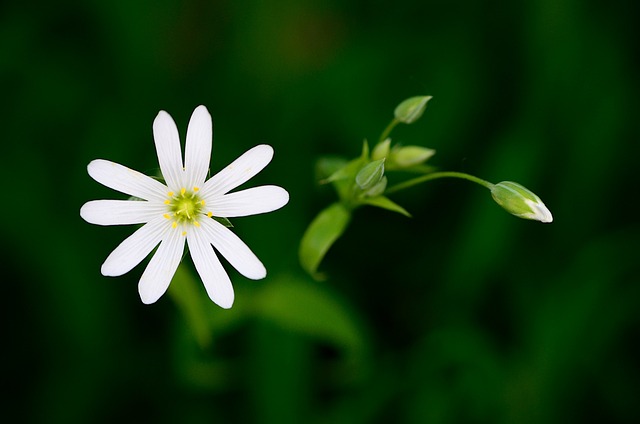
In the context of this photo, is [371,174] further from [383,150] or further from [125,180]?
[125,180]

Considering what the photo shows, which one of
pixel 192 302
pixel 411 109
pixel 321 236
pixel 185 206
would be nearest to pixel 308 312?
pixel 192 302

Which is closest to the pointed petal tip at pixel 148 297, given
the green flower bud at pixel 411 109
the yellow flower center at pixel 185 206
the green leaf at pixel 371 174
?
the yellow flower center at pixel 185 206

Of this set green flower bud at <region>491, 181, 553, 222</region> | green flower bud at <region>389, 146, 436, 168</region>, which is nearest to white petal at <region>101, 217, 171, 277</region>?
green flower bud at <region>389, 146, 436, 168</region>

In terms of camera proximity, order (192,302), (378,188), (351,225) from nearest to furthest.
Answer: (378,188) → (192,302) → (351,225)

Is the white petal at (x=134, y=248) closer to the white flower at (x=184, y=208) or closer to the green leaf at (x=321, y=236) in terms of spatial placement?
the white flower at (x=184, y=208)
